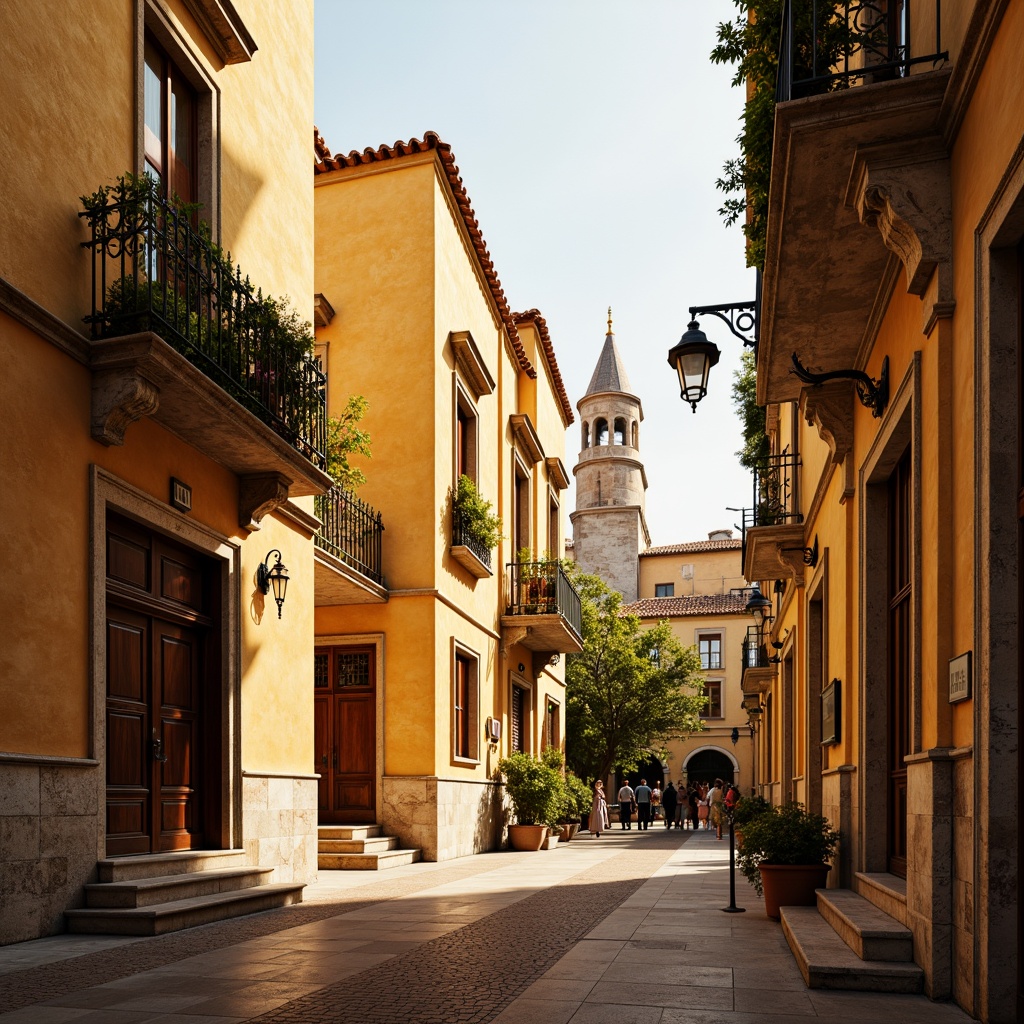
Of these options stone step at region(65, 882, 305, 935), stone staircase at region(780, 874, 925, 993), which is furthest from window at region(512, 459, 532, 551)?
stone staircase at region(780, 874, 925, 993)

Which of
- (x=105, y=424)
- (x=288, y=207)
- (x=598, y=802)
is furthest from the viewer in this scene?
(x=598, y=802)

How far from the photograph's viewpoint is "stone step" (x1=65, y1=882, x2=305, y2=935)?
7.46 metres

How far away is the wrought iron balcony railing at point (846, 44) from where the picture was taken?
245 inches

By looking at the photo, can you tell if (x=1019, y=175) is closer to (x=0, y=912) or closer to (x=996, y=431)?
(x=996, y=431)

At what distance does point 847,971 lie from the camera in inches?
232

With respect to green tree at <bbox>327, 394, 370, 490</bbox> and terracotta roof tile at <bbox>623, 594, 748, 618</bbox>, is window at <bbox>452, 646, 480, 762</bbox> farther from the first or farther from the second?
terracotta roof tile at <bbox>623, 594, 748, 618</bbox>

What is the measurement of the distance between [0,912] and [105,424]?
3366 millimetres

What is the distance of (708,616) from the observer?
5575cm

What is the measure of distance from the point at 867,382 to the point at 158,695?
6.27 metres

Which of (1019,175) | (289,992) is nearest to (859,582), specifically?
(1019,175)

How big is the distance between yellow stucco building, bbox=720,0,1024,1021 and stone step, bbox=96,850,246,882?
5.00 metres

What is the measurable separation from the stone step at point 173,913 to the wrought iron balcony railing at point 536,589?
12.9 metres

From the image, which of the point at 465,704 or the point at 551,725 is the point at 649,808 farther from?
the point at 465,704

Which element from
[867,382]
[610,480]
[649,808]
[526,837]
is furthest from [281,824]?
[610,480]
